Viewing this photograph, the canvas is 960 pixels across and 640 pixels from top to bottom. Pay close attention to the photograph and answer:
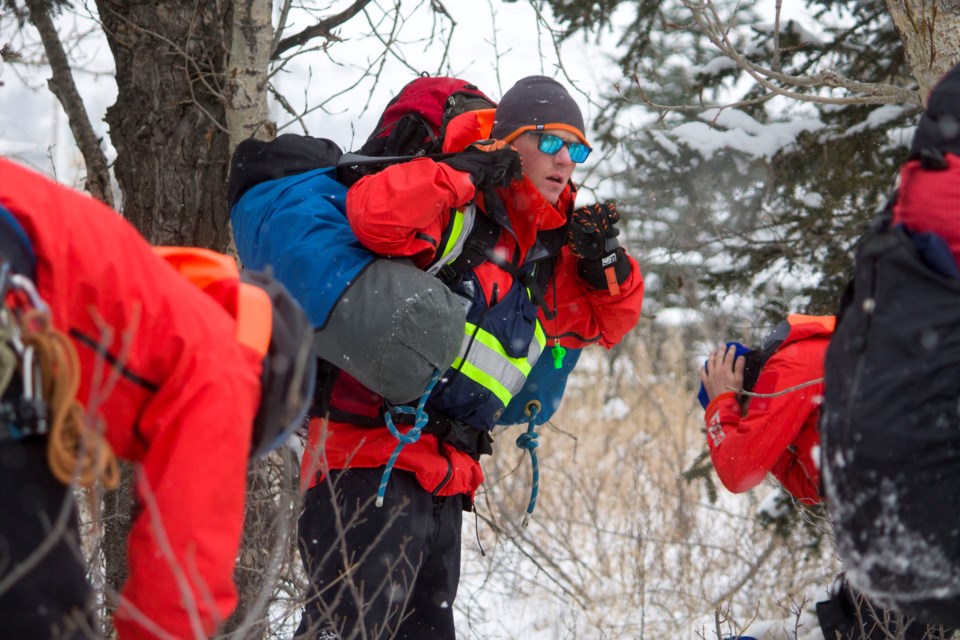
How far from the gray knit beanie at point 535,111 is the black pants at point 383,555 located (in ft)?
4.40

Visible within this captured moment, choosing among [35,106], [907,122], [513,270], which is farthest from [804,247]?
[35,106]

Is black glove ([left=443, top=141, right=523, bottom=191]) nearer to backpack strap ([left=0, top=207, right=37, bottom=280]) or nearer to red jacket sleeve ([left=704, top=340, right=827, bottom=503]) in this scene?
red jacket sleeve ([left=704, top=340, right=827, bottom=503])

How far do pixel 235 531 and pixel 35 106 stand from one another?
64.5 ft

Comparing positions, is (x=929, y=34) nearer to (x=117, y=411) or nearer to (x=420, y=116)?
(x=420, y=116)

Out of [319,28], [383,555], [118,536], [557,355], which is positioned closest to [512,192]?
[557,355]

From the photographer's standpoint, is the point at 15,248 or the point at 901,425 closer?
the point at 15,248

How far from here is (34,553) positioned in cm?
156

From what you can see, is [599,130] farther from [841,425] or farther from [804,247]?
[841,425]

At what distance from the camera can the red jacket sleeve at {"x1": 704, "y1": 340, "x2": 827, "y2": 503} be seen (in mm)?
3025

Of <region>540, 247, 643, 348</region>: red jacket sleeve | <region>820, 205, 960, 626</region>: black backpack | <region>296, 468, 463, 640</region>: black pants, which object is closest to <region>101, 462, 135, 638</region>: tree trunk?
<region>296, 468, 463, 640</region>: black pants

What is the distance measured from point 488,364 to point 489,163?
0.69 meters

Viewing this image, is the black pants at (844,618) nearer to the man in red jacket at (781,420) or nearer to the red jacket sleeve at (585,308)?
the man in red jacket at (781,420)

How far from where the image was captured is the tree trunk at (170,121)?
4227 millimetres

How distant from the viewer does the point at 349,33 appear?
16.9ft
